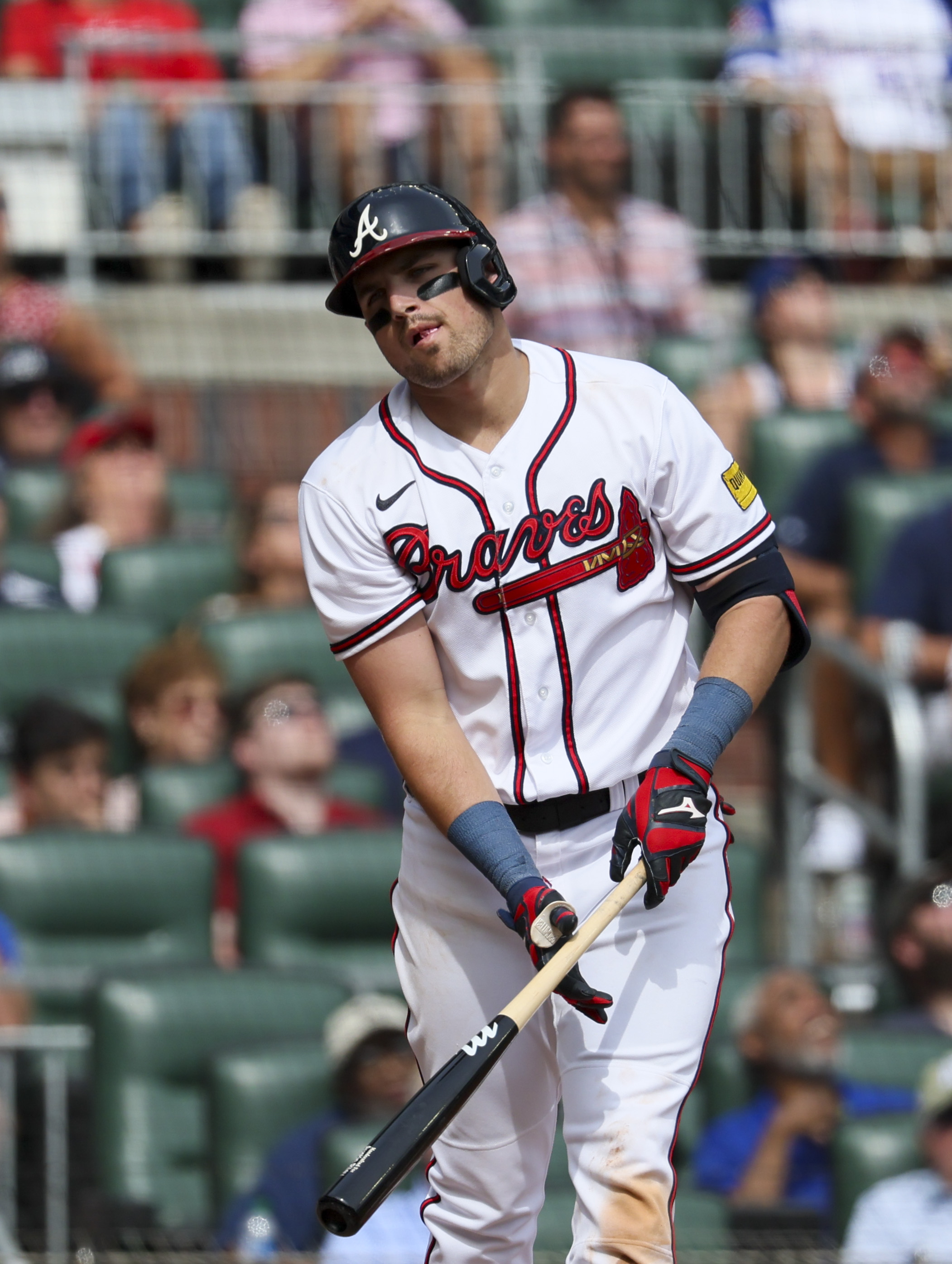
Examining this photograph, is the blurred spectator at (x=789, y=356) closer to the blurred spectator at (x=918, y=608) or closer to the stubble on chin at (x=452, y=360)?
the blurred spectator at (x=918, y=608)

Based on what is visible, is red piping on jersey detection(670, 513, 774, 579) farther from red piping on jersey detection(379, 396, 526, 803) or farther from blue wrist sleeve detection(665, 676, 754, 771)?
red piping on jersey detection(379, 396, 526, 803)

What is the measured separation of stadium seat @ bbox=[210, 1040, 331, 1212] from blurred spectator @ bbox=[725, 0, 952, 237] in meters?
4.88

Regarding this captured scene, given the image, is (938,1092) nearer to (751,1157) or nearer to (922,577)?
(751,1157)

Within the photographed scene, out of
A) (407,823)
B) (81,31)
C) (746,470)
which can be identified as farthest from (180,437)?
(407,823)

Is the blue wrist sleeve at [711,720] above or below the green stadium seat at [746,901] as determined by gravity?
above

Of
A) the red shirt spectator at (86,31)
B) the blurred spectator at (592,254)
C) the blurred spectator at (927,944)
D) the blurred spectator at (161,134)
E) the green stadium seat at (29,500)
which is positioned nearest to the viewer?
the blurred spectator at (927,944)

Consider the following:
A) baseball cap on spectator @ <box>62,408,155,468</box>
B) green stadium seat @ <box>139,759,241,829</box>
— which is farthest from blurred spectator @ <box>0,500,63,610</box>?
green stadium seat @ <box>139,759,241,829</box>

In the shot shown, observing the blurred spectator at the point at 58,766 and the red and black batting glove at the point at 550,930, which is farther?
the blurred spectator at the point at 58,766

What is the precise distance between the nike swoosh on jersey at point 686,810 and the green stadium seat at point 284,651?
3429mm

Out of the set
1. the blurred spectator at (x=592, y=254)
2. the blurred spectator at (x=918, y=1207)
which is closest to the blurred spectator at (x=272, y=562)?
the blurred spectator at (x=592, y=254)

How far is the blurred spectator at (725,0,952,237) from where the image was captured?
8.26 meters

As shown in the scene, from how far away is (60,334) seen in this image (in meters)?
7.23

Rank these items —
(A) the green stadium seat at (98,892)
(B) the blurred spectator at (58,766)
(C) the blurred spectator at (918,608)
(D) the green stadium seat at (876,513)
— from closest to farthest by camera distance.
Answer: (A) the green stadium seat at (98,892)
(B) the blurred spectator at (58,766)
(C) the blurred spectator at (918,608)
(D) the green stadium seat at (876,513)

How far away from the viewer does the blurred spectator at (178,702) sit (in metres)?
5.61
